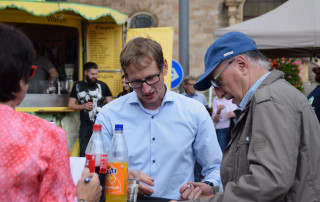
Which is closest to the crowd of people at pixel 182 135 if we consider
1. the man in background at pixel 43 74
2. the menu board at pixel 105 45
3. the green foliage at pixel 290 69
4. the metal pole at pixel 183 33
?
the man in background at pixel 43 74

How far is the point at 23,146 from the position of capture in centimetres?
161

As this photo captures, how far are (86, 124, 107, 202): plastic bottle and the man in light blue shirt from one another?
637 mm

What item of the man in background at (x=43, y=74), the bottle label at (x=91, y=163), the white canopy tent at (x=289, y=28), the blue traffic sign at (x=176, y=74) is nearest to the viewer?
the bottle label at (x=91, y=163)

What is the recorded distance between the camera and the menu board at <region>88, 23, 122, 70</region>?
369 inches

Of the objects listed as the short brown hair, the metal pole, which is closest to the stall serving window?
the metal pole

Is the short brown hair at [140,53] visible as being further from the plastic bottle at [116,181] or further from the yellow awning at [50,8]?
the yellow awning at [50,8]

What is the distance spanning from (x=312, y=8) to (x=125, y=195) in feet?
19.2

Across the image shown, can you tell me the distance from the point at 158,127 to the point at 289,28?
4957 millimetres

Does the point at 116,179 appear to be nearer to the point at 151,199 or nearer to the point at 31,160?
the point at 151,199

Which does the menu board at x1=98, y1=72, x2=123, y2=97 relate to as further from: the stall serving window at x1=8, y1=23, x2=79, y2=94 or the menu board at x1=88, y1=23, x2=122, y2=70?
the stall serving window at x1=8, y1=23, x2=79, y2=94

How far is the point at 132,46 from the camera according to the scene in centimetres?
277

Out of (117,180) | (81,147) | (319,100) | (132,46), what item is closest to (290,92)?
(117,180)

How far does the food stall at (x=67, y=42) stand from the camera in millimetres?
7926

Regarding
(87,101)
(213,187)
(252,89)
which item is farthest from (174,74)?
(252,89)
